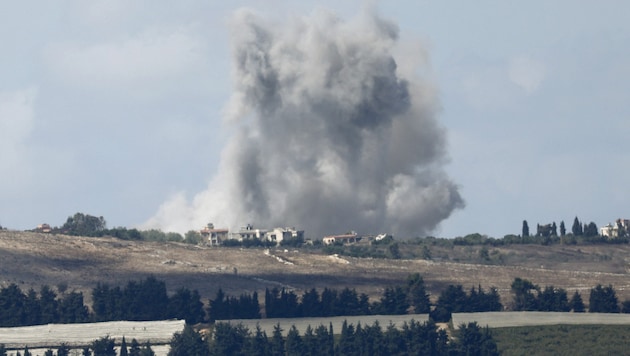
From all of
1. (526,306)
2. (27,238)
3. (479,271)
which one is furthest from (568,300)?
(27,238)

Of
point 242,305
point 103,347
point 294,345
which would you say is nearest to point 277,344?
point 294,345

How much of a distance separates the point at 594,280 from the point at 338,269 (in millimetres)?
26641

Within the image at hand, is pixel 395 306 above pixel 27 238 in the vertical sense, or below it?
below

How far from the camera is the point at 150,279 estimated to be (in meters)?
130

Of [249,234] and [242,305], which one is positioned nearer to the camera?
[242,305]

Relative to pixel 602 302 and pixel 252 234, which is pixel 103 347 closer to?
pixel 602 302

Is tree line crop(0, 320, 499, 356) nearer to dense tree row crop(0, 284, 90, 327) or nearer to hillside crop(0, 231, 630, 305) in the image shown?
dense tree row crop(0, 284, 90, 327)

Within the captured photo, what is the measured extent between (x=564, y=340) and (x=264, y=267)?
5100cm

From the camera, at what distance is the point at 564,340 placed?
11488cm

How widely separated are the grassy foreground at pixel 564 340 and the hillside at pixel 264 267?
58.7ft

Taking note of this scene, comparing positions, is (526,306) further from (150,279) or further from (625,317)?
(150,279)

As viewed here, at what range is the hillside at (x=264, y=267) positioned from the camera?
147375mm

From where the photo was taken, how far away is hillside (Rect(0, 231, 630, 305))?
14738cm

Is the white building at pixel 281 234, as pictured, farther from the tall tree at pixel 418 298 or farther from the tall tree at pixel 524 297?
the tall tree at pixel 524 297
